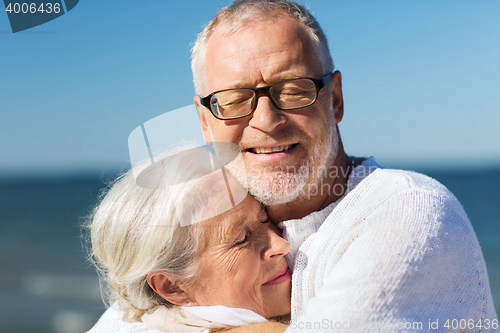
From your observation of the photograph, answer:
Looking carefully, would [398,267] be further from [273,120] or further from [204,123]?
[204,123]

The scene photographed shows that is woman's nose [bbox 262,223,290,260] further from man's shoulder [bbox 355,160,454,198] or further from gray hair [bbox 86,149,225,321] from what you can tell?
man's shoulder [bbox 355,160,454,198]

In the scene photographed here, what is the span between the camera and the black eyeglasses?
198cm

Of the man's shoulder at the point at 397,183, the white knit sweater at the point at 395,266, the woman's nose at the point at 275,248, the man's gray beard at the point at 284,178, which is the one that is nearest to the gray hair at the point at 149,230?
the man's gray beard at the point at 284,178

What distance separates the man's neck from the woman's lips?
1.00 ft

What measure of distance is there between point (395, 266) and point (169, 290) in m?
1.15

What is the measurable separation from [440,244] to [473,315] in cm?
40

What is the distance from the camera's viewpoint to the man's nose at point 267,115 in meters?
1.97

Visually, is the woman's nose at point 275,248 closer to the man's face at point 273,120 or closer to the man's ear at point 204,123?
the man's face at point 273,120

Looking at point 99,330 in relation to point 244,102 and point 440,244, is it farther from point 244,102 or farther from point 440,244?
point 440,244

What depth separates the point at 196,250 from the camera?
1.92 meters

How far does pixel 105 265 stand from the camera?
211cm

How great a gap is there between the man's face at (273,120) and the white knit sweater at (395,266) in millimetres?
326

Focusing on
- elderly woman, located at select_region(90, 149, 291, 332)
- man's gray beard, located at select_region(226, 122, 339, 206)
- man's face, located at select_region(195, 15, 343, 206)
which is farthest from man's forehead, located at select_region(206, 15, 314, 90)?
elderly woman, located at select_region(90, 149, 291, 332)

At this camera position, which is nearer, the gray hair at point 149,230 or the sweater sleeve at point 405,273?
the sweater sleeve at point 405,273
